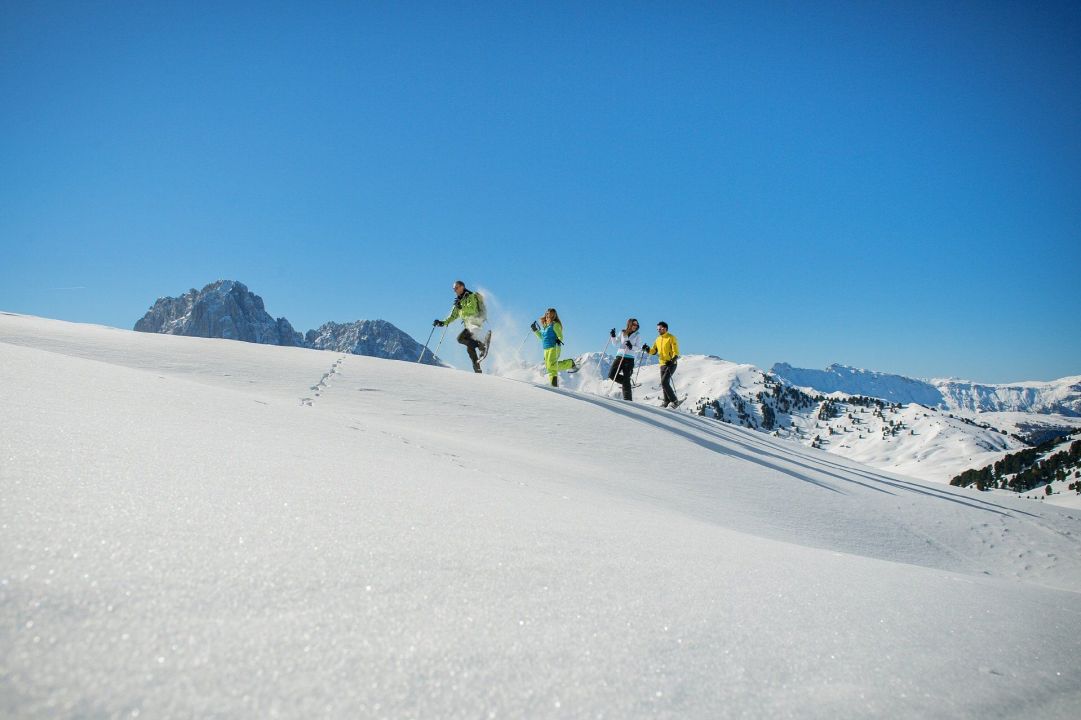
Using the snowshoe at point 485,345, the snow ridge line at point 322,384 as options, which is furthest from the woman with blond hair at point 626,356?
the snow ridge line at point 322,384

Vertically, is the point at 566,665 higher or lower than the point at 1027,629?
higher

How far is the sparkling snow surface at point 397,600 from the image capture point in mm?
821

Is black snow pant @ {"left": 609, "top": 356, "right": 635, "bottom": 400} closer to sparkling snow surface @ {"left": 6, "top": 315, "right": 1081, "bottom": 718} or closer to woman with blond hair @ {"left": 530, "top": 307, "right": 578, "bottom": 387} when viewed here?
woman with blond hair @ {"left": 530, "top": 307, "right": 578, "bottom": 387}

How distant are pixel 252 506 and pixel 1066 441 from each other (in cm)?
22869

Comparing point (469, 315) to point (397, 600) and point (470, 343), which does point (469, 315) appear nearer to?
point (470, 343)

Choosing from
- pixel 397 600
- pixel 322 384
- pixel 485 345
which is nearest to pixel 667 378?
pixel 485 345

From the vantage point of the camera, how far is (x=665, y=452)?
7.79 metres

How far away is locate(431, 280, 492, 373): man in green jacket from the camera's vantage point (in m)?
13.7

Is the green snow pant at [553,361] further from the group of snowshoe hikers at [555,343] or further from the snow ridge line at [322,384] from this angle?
the snow ridge line at [322,384]

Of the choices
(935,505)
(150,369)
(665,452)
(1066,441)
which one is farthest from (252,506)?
(1066,441)

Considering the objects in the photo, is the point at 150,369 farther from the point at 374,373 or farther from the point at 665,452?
the point at 665,452

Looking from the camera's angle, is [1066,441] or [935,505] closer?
[935,505]

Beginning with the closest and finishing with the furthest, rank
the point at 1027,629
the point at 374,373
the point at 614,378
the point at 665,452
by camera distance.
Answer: the point at 1027,629, the point at 665,452, the point at 374,373, the point at 614,378

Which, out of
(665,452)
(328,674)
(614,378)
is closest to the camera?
(328,674)
